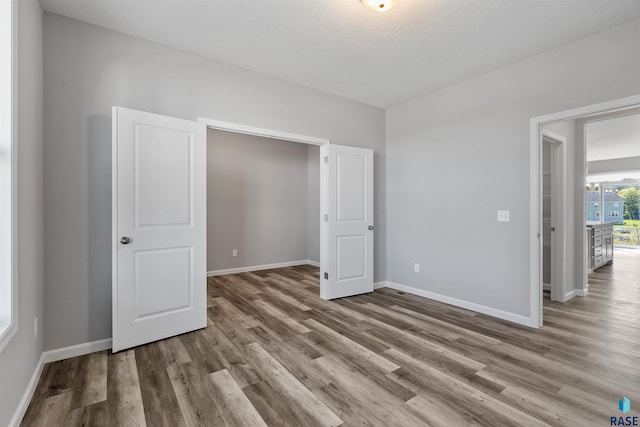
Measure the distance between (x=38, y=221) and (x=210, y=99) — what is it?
5.91 ft

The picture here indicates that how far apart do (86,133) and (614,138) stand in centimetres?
896

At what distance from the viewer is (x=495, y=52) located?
2.88 m

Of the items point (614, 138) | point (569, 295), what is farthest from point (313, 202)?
point (614, 138)

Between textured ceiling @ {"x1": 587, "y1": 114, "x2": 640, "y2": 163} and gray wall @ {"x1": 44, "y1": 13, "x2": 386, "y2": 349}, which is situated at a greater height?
textured ceiling @ {"x1": 587, "y1": 114, "x2": 640, "y2": 163}

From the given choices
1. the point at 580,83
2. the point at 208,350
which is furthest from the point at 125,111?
the point at 580,83

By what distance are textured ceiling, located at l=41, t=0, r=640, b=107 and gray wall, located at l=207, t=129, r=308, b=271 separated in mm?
2491

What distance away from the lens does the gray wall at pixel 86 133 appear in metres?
2.33

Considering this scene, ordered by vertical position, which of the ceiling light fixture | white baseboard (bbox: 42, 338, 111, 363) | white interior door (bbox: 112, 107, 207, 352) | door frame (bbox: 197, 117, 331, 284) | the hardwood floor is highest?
the ceiling light fixture

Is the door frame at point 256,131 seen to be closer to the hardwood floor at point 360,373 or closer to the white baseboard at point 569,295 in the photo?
the hardwood floor at point 360,373

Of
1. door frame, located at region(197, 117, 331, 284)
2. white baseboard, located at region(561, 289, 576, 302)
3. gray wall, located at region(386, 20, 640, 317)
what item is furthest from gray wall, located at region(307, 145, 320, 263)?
white baseboard, located at region(561, 289, 576, 302)

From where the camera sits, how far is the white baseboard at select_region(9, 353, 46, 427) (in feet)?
5.17

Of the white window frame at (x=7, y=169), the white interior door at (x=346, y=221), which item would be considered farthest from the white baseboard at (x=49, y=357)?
the white interior door at (x=346, y=221)

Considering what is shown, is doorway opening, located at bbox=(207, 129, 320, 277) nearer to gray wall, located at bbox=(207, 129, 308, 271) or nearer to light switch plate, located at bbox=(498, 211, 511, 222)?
gray wall, located at bbox=(207, 129, 308, 271)

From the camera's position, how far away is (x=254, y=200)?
580 cm
